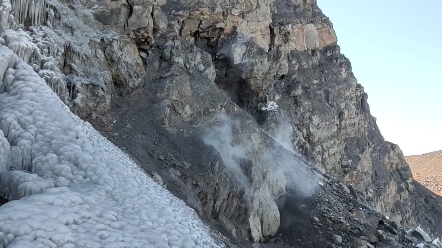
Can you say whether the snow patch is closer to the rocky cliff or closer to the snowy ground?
the rocky cliff

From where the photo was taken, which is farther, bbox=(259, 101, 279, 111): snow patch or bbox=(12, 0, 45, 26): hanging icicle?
bbox=(259, 101, 279, 111): snow patch

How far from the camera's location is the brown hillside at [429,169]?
82.9 m

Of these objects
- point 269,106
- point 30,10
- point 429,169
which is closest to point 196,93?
point 30,10

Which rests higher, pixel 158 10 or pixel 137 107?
pixel 158 10

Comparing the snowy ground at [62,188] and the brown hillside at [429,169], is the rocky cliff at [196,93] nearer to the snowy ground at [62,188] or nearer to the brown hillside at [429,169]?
the snowy ground at [62,188]

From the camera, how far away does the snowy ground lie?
7367mm

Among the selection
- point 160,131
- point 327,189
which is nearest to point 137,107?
point 160,131

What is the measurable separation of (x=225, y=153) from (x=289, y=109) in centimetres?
1737

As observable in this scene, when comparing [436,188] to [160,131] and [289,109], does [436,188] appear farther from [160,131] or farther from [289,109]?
[160,131]

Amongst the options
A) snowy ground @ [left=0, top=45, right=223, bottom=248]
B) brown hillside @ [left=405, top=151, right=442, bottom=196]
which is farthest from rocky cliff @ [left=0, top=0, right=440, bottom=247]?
brown hillside @ [left=405, top=151, right=442, bottom=196]

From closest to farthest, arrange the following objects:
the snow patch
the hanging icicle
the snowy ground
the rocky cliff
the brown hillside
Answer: the snowy ground
the hanging icicle
the rocky cliff
the snow patch
the brown hillside

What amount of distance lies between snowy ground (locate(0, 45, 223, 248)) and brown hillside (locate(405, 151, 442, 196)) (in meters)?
79.2

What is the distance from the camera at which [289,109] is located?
38.7m

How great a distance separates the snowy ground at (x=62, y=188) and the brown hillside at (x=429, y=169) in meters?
79.2
